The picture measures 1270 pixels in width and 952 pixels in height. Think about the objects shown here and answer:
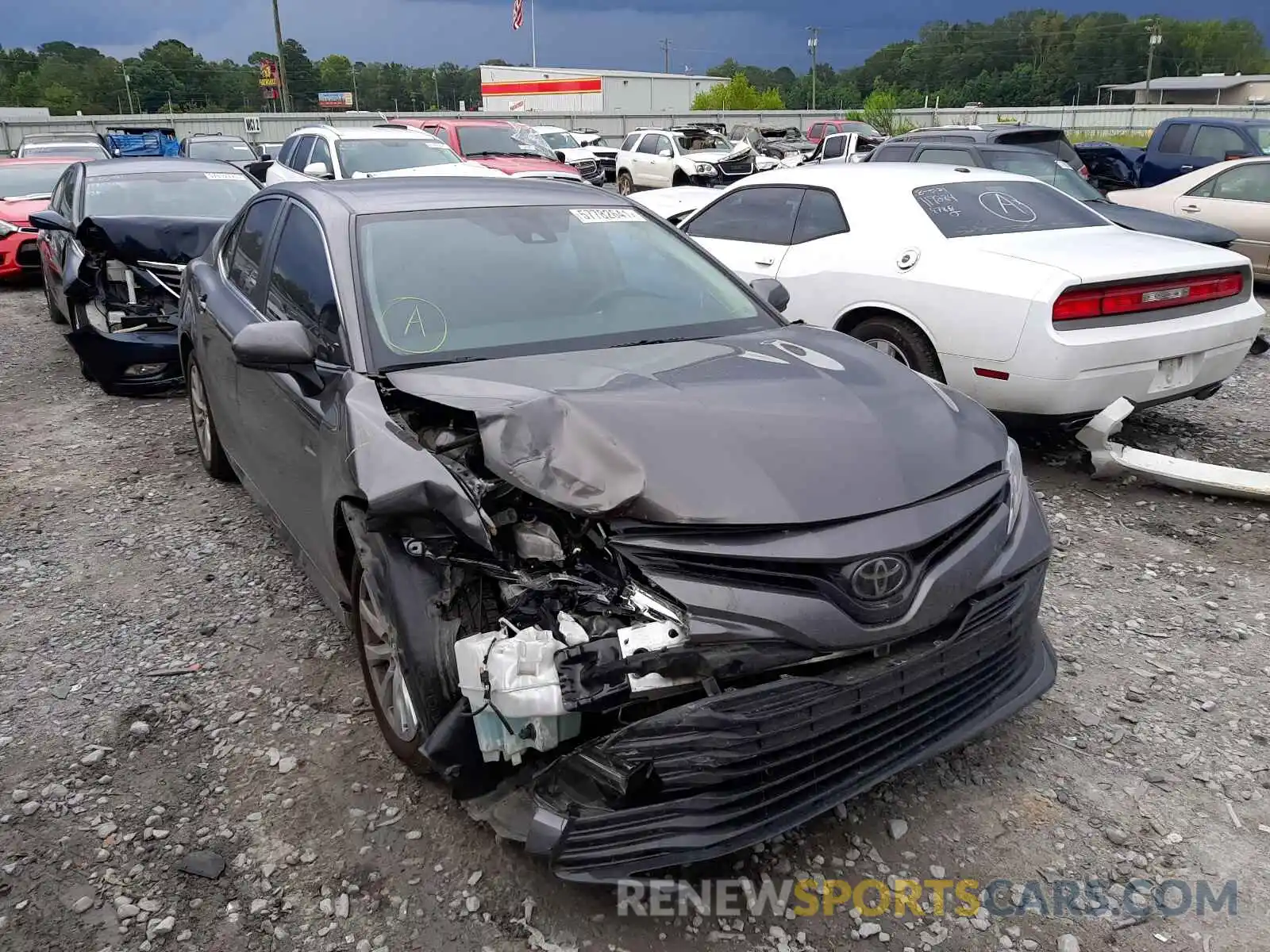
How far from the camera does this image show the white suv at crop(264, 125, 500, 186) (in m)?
12.2

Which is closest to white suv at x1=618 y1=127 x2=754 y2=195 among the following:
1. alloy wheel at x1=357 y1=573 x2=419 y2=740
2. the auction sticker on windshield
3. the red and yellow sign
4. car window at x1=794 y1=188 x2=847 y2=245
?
car window at x1=794 y1=188 x2=847 y2=245

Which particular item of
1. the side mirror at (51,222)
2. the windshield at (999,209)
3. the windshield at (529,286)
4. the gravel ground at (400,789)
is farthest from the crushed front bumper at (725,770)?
the side mirror at (51,222)

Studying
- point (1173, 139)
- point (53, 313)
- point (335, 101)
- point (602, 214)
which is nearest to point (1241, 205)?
point (1173, 139)

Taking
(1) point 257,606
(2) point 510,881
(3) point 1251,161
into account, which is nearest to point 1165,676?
(2) point 510,881

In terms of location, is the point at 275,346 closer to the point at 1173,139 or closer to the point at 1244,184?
the point at 1244,184

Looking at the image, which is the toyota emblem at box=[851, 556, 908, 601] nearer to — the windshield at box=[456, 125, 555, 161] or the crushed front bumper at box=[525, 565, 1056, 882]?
the crushed front bumper at box=[525, 565, 1056, 882]

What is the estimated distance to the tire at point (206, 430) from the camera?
5.20 m

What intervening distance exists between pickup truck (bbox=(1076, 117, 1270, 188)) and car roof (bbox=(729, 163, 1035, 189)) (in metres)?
8.70

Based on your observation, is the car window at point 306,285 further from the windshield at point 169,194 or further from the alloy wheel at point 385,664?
the windshield at point 169,194

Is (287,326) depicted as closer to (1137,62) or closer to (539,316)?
(539,316)

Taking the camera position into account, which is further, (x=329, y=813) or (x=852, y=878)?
(x=329, y=813)

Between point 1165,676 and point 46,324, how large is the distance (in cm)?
1038

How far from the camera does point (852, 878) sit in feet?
8.61

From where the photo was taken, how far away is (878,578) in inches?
94.4
